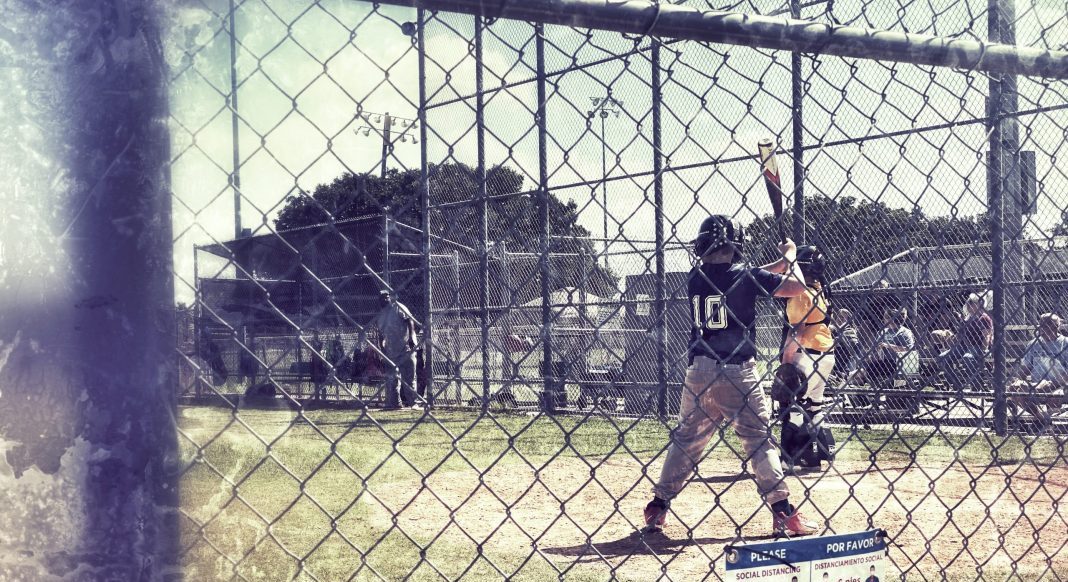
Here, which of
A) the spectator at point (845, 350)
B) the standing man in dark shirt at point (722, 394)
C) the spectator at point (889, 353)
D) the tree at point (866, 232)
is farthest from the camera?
the spectator at point (889, 353)

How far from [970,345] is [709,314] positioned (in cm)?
630

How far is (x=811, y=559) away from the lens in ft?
8.96

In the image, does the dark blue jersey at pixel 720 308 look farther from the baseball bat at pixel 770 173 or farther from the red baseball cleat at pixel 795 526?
the baseball bat at pixel 770 173

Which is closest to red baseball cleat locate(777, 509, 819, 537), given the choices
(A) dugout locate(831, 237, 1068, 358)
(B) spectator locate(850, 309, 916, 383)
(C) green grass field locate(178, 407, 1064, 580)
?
(C) green grass field locate(178, 407, 1064, 580)

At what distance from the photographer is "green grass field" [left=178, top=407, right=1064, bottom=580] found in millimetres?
2066

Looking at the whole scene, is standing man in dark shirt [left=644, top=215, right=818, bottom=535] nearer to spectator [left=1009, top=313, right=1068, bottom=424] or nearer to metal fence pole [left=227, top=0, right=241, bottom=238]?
metal fence pole [left=227, top=0, right=241, bottom=238]

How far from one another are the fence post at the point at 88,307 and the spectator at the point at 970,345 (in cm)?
955

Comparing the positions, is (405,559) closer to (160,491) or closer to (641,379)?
(160,491)

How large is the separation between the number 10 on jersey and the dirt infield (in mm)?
1071

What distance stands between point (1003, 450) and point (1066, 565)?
187 inches

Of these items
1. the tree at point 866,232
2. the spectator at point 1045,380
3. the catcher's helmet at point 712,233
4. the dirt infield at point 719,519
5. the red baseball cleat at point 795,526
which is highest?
the tree at point 866,232

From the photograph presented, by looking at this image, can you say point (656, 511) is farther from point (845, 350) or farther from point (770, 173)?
point (845, 350)

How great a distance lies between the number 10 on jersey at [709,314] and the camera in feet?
18.0

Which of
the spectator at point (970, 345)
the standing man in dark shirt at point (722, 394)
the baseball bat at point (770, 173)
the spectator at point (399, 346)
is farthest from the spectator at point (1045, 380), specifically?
the spectator at point (399, 346)
